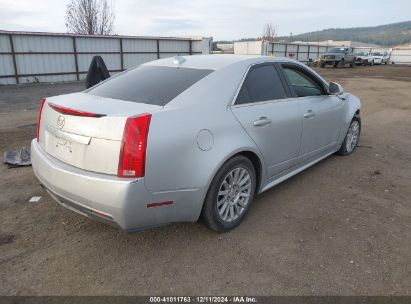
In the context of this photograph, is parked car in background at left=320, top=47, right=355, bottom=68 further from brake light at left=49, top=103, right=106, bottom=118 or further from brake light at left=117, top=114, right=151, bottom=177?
brake light at left=117, top=114, right=151, bottom=177

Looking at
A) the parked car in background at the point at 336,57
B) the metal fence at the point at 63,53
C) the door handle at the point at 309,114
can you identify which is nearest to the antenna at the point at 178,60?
the door handle at the point at 309,114

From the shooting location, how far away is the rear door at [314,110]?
4180 millimetres

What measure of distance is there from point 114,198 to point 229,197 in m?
1.19

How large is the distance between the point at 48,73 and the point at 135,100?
1788 centimetres

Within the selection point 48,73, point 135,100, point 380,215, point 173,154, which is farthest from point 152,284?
point 48,73

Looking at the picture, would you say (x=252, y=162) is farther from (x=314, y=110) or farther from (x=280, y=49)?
(x=280, y=49)

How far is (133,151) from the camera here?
2.51 meters

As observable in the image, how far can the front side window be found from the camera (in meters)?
4.20

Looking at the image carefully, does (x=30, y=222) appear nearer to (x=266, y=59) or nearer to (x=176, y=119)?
(x=176, y=119)

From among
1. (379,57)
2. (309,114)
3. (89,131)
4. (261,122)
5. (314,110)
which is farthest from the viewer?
(379,57)

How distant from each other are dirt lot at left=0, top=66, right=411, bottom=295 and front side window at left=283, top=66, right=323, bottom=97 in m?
1.18

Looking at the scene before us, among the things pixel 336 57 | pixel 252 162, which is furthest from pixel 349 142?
pixel 336 57

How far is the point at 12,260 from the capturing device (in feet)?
9.38

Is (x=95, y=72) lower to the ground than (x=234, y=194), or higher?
higher
